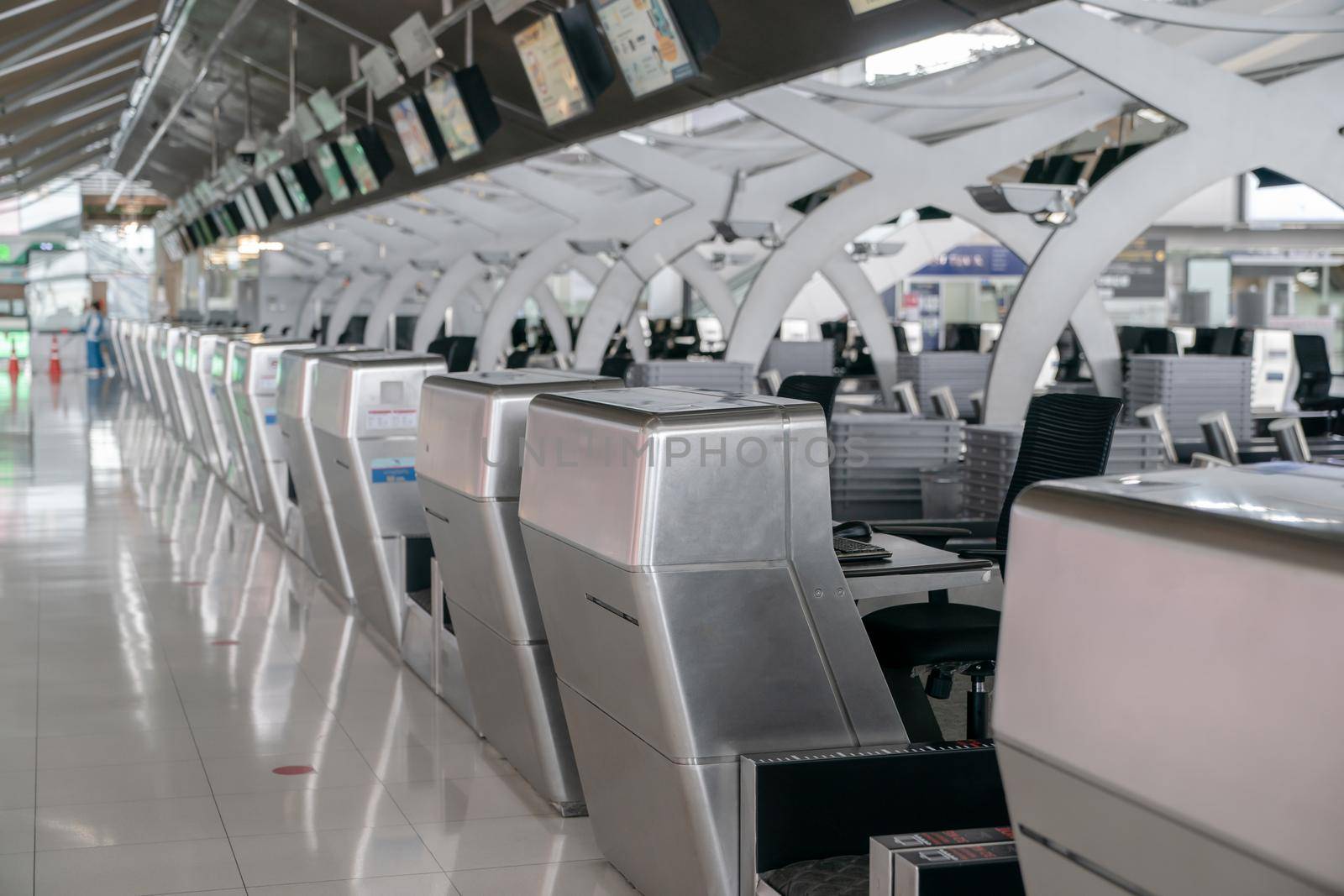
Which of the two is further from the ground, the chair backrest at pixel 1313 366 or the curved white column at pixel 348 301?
the curved white column at pixel 348 301

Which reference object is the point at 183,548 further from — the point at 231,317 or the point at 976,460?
the point at 231,317

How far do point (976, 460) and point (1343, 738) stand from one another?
6.27 metres

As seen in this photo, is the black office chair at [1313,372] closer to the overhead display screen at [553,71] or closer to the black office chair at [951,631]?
the overhead display screen at [553,71]

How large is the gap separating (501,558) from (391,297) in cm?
2113

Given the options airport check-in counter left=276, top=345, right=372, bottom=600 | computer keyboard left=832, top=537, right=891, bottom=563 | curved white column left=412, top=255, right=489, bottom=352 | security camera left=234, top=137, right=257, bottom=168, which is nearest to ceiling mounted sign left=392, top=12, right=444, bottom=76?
airport check-in counter left=276, top=345, right=372, bottom=600

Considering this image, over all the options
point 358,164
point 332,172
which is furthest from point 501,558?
point 332,172

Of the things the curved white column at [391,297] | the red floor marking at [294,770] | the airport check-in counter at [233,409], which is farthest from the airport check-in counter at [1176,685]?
the curved white column at [391,297]

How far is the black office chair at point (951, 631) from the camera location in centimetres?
338

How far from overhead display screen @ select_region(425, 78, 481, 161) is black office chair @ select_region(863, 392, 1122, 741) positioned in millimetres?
5125

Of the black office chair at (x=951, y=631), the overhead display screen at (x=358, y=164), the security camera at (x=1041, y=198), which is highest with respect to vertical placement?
the overhead display screen at (x=358, y=164)

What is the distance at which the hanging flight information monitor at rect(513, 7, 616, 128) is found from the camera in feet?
22.9

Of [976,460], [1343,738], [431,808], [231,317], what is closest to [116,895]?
[431,808]

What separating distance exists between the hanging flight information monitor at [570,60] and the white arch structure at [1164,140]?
2.06m

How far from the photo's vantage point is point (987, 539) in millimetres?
6129
